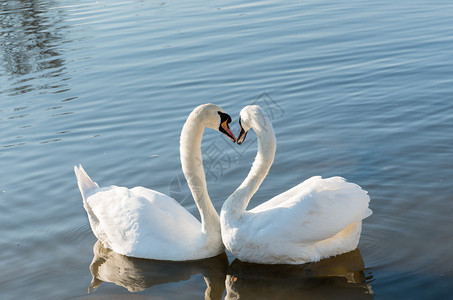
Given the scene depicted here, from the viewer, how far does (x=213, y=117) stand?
19.9ft

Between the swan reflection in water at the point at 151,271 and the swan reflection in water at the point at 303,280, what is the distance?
138mm

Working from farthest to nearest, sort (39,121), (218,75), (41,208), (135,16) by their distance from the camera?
(135,16), (218,75), (39,121), (41,208)

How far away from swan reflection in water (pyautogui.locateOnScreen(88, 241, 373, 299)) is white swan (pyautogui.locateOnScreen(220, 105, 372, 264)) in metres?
0.11

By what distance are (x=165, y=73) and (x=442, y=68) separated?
210 inches

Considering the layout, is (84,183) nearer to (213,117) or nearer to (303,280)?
(213,117)

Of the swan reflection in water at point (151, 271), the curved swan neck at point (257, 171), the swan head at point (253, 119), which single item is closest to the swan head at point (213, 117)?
the swan head at point (253, 119)

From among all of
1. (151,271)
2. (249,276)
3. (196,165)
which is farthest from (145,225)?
(249,276)

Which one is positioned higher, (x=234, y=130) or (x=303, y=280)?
(x=303, y=280)

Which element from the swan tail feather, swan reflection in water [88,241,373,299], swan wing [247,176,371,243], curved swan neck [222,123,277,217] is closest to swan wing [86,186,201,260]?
swan reflection in water [88,241,373,299]

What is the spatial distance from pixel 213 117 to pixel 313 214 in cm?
132

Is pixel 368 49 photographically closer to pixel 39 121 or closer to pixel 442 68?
pixel 442 68

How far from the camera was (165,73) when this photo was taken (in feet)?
42.4

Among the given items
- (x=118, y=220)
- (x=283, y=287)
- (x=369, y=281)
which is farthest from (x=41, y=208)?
(x=369, y=281)

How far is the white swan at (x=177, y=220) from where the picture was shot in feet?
20.1
